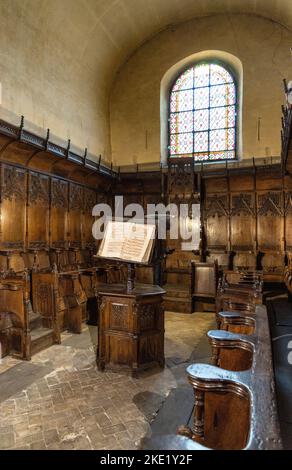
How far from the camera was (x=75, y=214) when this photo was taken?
791cm

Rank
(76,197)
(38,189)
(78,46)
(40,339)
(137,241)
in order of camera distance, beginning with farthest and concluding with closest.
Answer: (76,197) < (78,46) < (38,189) < (40,339) < (137,241)

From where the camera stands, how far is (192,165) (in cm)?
834

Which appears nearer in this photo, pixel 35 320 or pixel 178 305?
pixel 35 320

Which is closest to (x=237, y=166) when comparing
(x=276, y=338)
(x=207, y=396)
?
(x=276, y=338)

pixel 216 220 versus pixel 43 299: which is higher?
pixel 216 220

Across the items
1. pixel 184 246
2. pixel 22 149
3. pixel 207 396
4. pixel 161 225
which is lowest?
pixel 207 396

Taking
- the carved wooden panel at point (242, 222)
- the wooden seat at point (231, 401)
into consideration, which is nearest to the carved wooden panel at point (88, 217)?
the carved wooden panel at point (242, 222)

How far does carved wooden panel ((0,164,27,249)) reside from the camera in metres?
5.71

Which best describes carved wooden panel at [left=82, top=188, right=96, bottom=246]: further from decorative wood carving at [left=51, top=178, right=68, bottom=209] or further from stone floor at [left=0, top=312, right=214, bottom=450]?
stone floor at [left=0, top=312, right=214, bottom=450]

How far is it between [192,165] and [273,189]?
2.30 metres

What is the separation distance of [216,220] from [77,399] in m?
6.55

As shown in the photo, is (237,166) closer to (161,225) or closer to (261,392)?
(161,225)

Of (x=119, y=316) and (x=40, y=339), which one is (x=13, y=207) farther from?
(x=119, y=316)

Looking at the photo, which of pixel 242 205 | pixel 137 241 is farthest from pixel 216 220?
pixel 137 241
